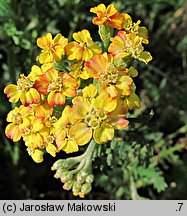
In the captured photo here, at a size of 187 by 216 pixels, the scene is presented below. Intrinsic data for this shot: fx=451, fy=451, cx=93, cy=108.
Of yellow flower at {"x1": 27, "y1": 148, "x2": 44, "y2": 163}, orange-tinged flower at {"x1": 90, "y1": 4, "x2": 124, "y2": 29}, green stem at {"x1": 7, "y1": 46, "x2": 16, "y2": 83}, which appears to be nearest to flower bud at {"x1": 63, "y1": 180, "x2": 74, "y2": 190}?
yellow flower at {"x1": 27, "y1": 148, "x2": 44, "y2": 163}

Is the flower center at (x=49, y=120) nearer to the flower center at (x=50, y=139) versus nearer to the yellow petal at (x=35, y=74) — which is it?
the flower center at (x=50, y=139)

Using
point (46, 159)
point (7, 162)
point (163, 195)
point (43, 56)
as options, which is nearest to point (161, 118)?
point (163, 195)

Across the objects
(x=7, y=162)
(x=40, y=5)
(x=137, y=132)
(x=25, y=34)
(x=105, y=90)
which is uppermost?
(x=40, y=5)

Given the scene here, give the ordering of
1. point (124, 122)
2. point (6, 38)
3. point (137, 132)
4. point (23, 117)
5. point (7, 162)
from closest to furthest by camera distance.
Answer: point (124, 122), point (23, 117), point (137, 132), point (6, 38), point (7, 162)

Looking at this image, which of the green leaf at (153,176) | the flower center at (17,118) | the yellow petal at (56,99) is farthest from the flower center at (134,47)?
the green leaf at (153,176)

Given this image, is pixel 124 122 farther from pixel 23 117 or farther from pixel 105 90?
pixel 23 117

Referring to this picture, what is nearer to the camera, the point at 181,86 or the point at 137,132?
the point at 137,132

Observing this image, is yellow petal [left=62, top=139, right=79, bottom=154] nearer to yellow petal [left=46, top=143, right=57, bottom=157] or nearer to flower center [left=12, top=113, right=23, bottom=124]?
yellow petal [left=46, top=143, right=57, bottom=157]
